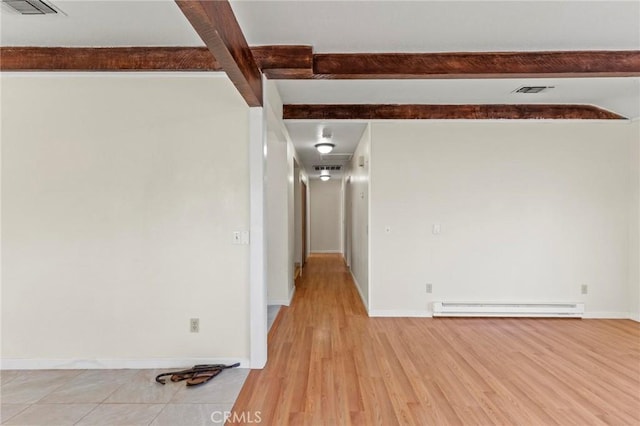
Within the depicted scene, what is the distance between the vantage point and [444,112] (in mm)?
3986

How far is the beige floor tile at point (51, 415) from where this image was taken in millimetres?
2021

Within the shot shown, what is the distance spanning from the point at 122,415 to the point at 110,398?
0.29m

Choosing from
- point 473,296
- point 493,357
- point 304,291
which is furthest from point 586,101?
point 304,291

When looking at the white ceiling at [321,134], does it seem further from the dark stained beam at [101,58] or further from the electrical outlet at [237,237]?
the electrical outlet at [237,237]

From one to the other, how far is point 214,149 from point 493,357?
309 cm

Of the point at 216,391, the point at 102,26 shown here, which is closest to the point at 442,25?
the point at 102,26

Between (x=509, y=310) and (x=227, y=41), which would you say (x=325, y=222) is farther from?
(x=227, y=41)

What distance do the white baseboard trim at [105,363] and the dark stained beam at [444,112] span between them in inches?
111

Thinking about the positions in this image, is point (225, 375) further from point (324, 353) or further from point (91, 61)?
point (91, 61)

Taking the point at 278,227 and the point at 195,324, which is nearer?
the point at 195,324

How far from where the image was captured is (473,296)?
4.05 metres

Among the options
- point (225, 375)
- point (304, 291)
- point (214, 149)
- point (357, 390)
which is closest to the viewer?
point (357, 390)

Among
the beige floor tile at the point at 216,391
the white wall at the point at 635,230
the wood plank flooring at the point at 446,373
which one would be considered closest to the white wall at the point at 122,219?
the beige floor tile at the point at 216,391

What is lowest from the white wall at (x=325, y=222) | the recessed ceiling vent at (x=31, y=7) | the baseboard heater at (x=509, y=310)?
the baseboard heater at (x=509, y=310)
